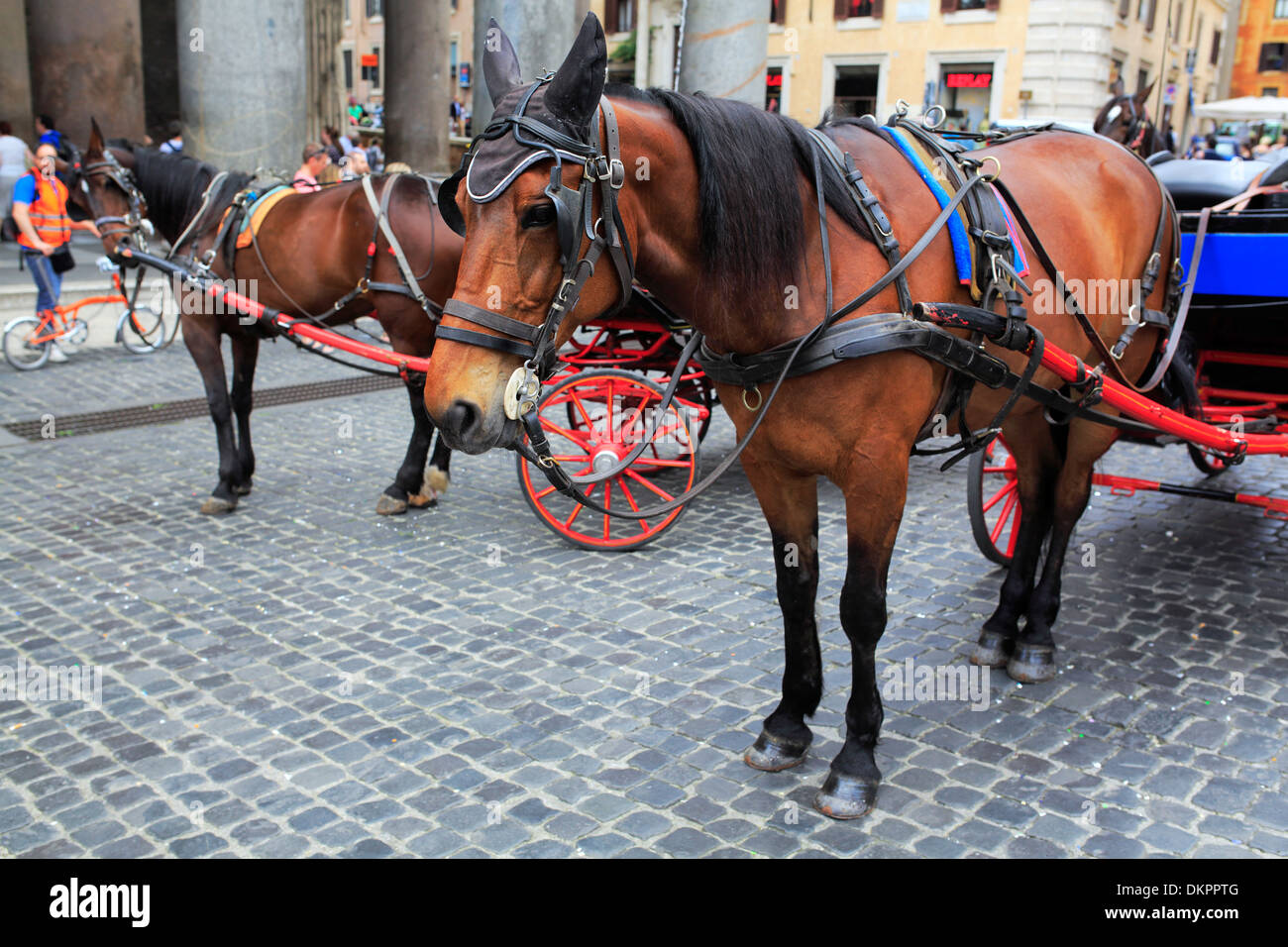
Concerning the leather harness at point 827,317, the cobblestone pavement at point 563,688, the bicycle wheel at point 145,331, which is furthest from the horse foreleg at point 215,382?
the bicycle wheel at point 145,331

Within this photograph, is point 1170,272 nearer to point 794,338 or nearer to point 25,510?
point 794,338

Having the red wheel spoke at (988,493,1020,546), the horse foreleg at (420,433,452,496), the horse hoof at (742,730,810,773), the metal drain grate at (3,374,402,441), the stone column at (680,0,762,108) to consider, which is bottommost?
the metal drain grate at (3,374,402,441)

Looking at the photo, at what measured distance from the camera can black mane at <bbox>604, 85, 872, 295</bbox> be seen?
8.57ft

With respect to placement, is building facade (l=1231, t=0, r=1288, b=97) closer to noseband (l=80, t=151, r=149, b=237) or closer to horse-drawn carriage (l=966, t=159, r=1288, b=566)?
horse-drawn carriage (l=966, t=159, r=1288, b=566)

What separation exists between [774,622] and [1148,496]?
3.30m

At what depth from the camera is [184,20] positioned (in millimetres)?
9523

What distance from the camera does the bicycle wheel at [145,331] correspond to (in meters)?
10.6

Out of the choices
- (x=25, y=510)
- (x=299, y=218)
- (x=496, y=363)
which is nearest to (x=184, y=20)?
(x=299, y=218)

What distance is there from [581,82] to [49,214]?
32.7ft

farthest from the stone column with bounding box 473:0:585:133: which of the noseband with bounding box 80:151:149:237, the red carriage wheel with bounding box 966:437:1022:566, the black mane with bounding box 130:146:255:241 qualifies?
the red carriage wheel with bounding box 966:437:1022:566

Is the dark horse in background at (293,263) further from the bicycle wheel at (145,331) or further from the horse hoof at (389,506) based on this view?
the bicycle wheel at (145,331)

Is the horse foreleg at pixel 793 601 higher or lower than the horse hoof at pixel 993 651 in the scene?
higher

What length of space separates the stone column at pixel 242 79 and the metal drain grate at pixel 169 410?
2.06 m

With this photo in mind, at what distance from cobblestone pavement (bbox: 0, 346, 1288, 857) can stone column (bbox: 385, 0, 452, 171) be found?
11.0 metres
